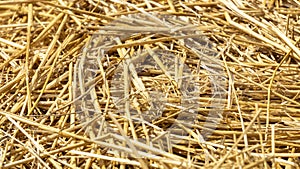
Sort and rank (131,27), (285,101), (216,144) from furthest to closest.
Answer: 1. (131,27)
2. (285,101)
3. (216,144)

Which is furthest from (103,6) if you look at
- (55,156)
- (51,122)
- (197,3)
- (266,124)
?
(266,124)

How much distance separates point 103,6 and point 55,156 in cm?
64

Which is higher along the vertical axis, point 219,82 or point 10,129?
point 219,82

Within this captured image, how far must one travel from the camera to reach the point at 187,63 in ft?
5.04

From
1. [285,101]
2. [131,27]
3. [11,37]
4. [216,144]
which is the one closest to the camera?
[216,144]

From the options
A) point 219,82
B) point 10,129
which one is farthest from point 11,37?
point 219,82

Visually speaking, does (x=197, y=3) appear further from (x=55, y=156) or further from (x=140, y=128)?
(x=55, y=156)

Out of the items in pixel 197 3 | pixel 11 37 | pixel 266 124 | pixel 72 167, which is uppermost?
pixel 197 3

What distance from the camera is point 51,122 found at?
4.67 feet

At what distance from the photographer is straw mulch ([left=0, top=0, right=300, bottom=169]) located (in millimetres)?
1295

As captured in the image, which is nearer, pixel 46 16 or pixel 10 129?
pixel 10 129

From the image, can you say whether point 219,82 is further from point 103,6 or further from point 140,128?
point 103,6

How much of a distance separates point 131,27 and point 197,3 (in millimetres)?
240

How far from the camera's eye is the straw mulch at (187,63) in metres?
1.29
